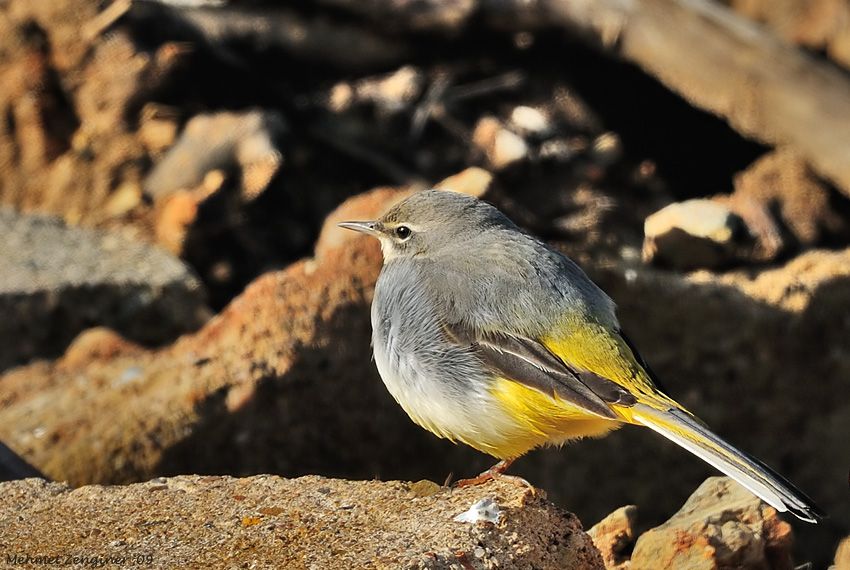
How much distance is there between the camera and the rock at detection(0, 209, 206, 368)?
7.87m

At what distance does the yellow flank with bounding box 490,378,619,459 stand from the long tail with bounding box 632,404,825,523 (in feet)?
0.79

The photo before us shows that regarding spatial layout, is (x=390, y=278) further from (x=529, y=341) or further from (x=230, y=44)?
(x=230, y=44)

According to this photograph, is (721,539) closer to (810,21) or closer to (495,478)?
(495,478)

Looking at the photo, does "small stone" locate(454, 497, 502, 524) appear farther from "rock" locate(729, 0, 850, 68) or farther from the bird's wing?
"rock" locate(729, 0, 850, 68)

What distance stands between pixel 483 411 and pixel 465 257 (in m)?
0.77

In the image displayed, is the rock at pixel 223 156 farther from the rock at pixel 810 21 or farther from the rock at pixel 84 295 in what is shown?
the rock at pixel 810 21

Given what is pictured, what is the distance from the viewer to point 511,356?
502 centimetres

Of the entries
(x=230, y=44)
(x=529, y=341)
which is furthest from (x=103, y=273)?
(x=529, y=341)

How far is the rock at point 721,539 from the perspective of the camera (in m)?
4.80

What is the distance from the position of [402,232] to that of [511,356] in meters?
1.08

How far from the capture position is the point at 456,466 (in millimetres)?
6977

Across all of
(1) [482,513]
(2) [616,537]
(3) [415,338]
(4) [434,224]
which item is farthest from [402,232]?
(1) [482,513]

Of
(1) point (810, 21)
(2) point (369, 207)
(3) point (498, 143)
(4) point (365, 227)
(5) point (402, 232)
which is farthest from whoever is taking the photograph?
(1) point (810, 21)

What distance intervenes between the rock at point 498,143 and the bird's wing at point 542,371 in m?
4.37
